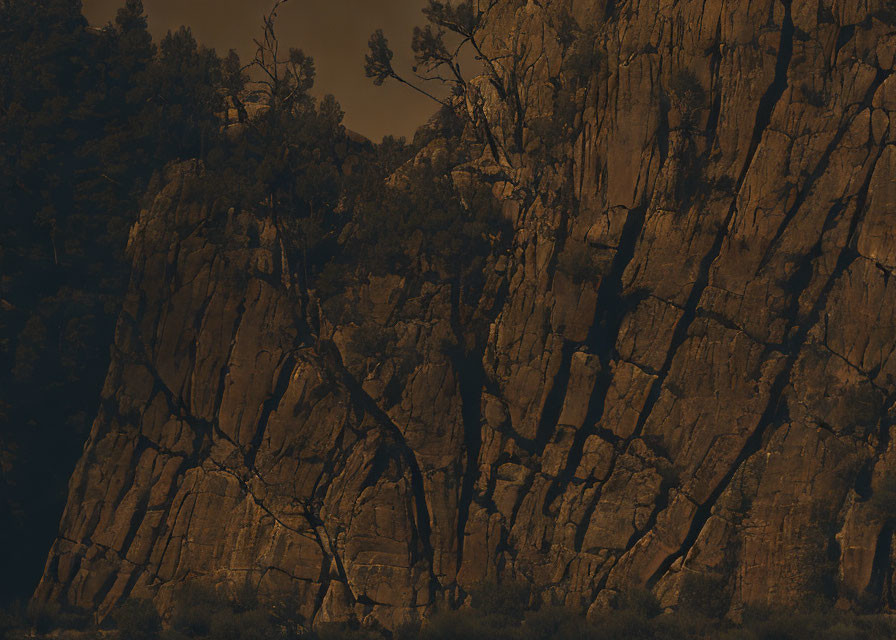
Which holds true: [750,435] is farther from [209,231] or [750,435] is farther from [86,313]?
[86,313]

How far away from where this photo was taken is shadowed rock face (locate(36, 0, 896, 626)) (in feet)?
114

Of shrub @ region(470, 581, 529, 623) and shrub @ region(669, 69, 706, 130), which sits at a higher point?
shrub @ region(669, 69, 706, 130)

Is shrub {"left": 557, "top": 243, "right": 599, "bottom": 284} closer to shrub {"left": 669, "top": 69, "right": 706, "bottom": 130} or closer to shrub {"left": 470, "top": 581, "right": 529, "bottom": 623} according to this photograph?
shrub {"left": 669, "top": 69, "right": 706, "bottom": 130}

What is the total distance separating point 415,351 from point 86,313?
574 inches

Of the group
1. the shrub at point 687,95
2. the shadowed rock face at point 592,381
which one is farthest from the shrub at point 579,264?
the shrub at point 687,95

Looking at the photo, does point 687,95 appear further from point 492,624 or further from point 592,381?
point 492,624

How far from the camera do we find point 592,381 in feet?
124

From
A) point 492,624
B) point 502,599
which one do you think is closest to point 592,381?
point 502,599

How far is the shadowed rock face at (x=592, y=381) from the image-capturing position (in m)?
34.8

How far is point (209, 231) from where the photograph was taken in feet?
135

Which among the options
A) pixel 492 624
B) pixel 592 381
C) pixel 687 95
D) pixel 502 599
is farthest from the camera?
pixel 592 381

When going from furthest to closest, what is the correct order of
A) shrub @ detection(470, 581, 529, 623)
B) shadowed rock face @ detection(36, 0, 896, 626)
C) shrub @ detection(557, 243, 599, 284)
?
shrub @ detection(557, 243, 599, 284) → shrub @ detection(470, 581, 529, 623) → shadowed rock face @ detection(36, 0, 896, 626)

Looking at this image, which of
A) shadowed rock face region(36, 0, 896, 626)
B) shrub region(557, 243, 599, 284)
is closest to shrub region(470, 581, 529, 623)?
shadowed rock face region(36, 0, 896, 626)

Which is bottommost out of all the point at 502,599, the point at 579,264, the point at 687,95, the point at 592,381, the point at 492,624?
the point at 492,624
